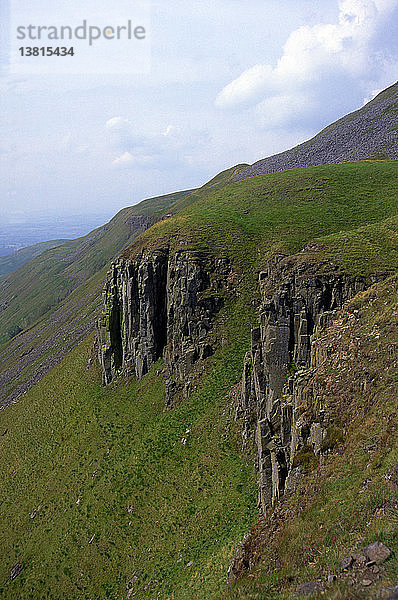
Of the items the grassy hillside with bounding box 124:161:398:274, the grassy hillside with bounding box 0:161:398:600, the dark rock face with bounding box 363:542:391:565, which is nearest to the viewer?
the dark rock face with bounding box 363:542:391:565

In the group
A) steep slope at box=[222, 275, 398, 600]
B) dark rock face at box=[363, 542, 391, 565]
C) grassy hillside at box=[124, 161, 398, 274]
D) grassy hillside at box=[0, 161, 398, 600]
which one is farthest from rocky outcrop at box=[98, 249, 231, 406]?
dark rock face at box=[363, 542, 391, 565]

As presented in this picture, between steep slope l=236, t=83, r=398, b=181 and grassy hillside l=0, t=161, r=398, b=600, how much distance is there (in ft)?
80.2

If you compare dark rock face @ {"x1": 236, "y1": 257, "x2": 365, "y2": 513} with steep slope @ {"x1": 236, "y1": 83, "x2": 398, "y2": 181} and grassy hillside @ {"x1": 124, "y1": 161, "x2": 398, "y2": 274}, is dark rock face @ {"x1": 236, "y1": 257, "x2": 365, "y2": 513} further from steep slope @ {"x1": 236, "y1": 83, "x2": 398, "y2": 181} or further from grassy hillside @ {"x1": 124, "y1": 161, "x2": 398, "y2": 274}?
steep slope @ {"x1": 236, "y1": 83, "x2": 398, "y2": 181}

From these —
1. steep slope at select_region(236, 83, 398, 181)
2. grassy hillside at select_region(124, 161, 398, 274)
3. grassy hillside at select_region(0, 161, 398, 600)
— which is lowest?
grassy hillside at select_region(0, 161, 398, 600)

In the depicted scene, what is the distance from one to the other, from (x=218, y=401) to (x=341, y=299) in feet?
53.0

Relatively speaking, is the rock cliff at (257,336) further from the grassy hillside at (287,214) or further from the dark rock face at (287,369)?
the grassy hillside at (287,214)

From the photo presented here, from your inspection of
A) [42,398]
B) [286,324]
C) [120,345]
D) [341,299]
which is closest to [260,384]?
[286,324]

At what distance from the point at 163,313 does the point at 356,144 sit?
7154cm

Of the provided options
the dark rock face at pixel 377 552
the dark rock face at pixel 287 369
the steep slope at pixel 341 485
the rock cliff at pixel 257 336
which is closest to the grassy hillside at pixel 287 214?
the rock cliff at pixel 257 336

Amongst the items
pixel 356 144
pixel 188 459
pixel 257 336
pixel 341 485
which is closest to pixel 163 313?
pixel 188 459

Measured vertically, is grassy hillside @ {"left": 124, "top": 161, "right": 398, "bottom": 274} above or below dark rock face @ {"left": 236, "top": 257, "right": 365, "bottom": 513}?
above

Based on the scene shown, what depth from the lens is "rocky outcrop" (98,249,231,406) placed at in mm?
41500

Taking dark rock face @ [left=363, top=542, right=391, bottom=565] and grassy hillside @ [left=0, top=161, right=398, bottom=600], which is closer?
dark rock face @ [left=363, top=542, right=391, bottom=565]

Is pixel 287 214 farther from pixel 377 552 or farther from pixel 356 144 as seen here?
pixel 356 144
